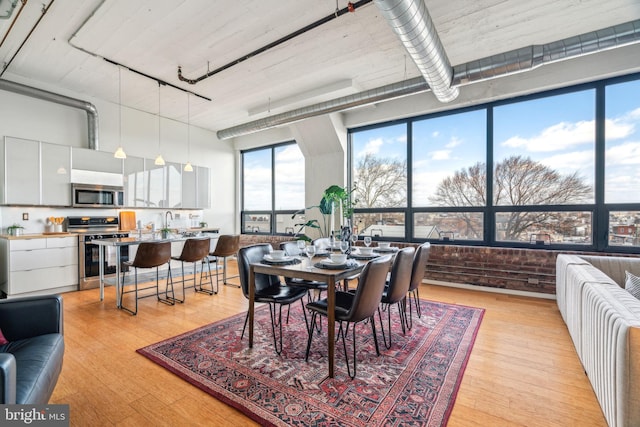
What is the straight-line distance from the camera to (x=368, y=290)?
2207 millimetres

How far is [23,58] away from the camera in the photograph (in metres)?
4.03

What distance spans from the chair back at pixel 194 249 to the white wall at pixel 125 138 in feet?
7.41

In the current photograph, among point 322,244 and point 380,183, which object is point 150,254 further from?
point 380,183

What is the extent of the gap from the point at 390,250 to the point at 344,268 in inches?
50.7

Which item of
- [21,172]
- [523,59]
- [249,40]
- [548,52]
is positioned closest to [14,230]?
[21,172]

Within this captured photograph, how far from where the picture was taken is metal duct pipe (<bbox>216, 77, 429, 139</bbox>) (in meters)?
4.19

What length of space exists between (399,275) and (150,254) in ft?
10.0

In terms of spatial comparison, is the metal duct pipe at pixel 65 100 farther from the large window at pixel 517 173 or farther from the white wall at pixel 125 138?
the large window at pixel 517 173

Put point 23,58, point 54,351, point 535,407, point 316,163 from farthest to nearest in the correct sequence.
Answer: point 316,163
point 23,58
point 535,407
point 54,351

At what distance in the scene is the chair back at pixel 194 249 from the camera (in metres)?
4.38

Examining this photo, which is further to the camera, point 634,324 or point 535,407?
point 535,407

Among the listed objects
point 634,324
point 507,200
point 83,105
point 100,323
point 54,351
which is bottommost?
point 100,323

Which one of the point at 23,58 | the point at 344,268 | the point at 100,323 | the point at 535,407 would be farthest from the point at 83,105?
the point at 535,407

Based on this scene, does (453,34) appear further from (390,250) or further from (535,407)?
(535,407)
